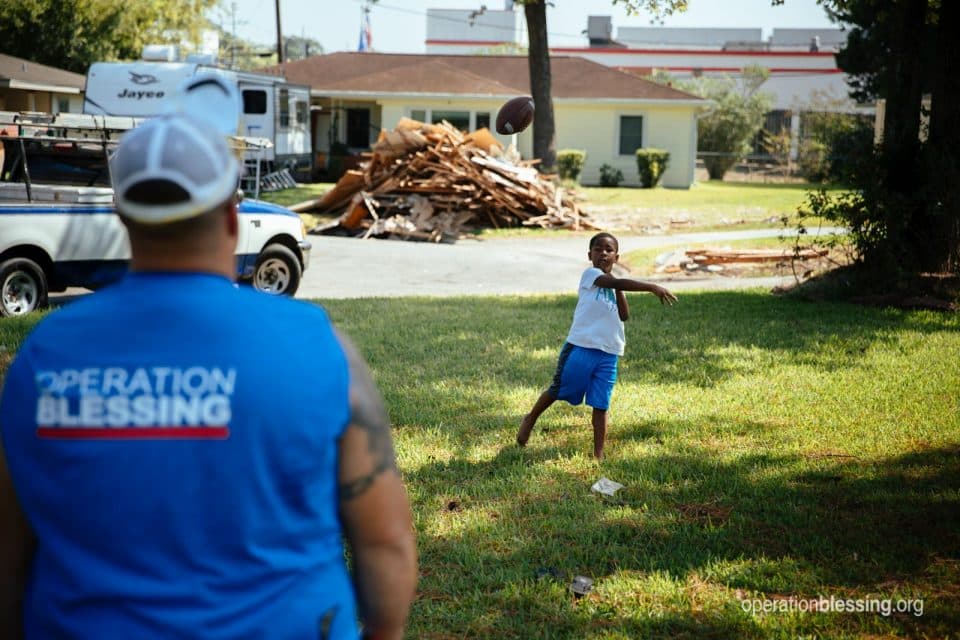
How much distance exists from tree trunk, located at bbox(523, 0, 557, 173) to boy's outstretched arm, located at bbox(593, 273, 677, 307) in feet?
71.2

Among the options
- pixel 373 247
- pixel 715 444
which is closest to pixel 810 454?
pixel 715 444

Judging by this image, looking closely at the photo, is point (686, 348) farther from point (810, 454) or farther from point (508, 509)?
point (508, 509)

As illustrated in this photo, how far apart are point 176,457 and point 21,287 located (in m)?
9.76

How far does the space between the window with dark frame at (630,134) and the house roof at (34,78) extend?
20.1 meters

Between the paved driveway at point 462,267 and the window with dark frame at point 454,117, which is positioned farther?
the window with dark frame at point 454,117

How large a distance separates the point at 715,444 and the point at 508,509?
1.79 metres

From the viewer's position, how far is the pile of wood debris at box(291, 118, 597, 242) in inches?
825

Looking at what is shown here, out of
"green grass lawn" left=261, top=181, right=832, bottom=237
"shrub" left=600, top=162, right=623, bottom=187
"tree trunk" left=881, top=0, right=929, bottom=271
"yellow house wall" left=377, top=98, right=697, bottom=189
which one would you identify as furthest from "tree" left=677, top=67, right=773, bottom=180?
"tree trunk" left=881, top=0, right=929, bottom=271

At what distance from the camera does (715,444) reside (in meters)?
6.31

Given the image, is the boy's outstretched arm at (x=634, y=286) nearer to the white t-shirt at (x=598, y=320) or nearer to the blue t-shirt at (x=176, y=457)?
the white t-shirt at (x=598, y=320)

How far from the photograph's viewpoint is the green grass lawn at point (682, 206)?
2398 centimetres

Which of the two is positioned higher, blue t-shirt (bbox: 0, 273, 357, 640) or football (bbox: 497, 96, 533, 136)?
football (bbox: 497, 96, 533, 136)

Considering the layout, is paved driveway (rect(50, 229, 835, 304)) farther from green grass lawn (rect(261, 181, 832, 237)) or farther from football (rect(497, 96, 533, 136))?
football (rect(497, 96, 533, 136))

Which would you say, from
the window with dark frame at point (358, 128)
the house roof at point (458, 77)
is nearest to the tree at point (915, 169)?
the house roof at point (458, 77)
